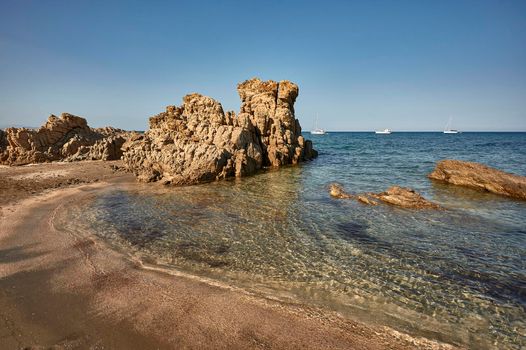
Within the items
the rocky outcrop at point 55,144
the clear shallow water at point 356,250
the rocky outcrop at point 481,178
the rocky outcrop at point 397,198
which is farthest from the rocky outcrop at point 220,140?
the rocky outcrop at point 481,178

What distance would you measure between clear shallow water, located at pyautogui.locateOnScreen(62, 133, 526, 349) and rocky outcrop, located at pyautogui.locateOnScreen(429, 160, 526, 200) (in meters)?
1.24

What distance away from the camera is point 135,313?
20.7 feet

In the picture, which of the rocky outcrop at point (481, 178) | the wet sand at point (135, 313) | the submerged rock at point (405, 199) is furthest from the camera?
the rocky outcrop at point (481, 178)

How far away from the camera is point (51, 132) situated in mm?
37469

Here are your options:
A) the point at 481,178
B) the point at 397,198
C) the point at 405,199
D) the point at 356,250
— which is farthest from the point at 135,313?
the point at 481,178

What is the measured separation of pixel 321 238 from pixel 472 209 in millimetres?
10123

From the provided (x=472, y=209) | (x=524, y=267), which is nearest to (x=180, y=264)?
(x=524, y=267)

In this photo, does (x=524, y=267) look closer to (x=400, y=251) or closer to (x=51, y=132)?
(x=400, y=251)

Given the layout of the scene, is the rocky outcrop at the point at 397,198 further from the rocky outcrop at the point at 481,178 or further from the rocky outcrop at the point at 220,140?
the rocky outcrop at the point at 220,140

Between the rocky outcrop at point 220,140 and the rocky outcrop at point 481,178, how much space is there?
1668cm

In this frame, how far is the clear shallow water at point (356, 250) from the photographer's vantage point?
6.54 m

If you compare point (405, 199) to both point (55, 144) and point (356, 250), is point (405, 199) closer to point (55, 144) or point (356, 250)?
point (356, 250)

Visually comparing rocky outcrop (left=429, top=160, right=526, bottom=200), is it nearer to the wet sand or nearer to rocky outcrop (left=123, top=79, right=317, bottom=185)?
rocky outcrop (left=123, top=79, right=317, bottom=185)

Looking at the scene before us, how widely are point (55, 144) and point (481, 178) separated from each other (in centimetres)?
4845
